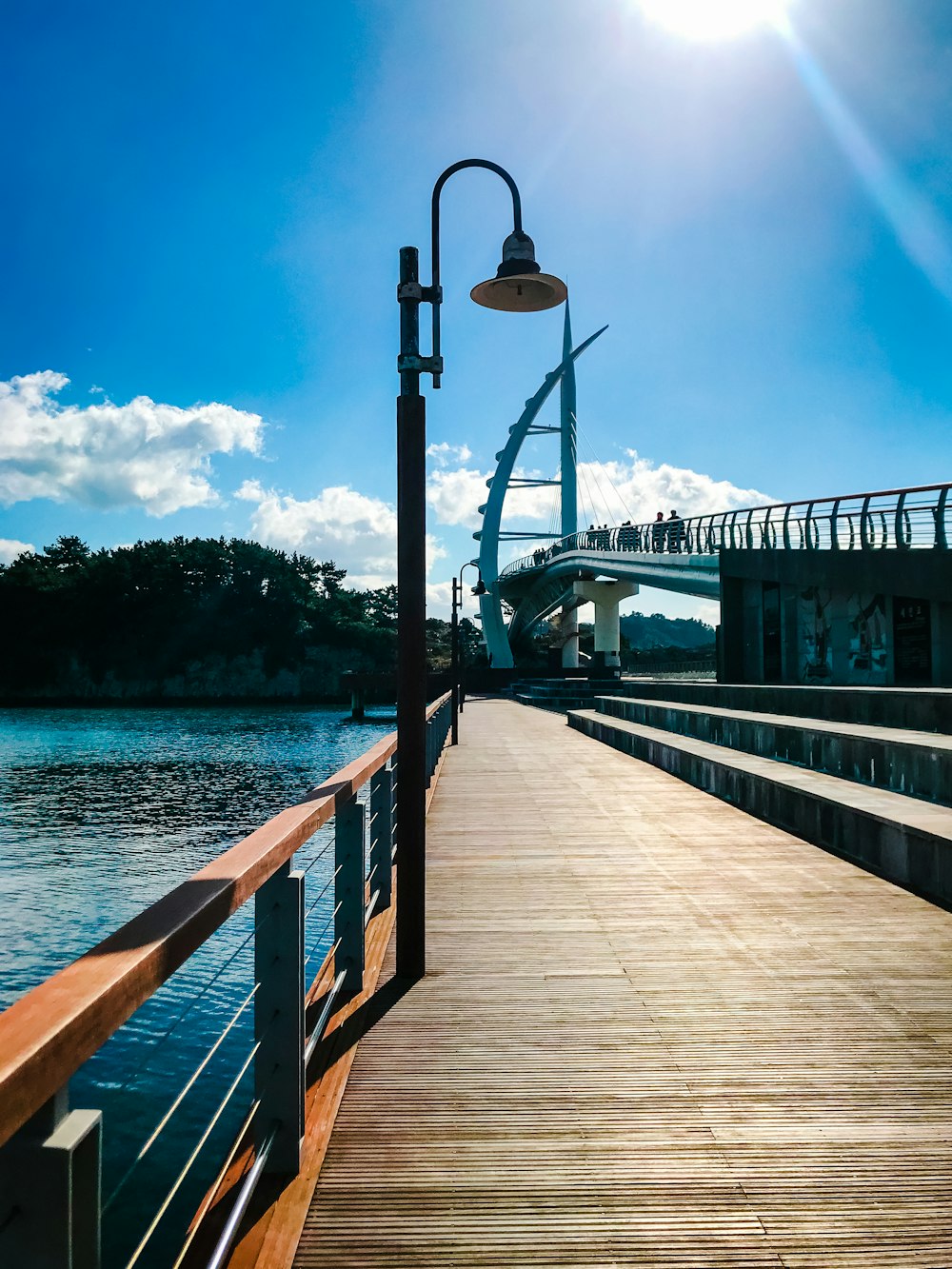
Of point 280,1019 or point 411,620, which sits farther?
point 411,620

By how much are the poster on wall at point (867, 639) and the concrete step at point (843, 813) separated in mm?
7824

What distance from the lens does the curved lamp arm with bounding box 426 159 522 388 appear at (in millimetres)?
4582

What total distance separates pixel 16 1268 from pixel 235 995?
28.3ft

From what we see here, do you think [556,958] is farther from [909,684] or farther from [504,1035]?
[909,684]

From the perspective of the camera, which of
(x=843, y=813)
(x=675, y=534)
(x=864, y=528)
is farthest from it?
(x=675, y=534)

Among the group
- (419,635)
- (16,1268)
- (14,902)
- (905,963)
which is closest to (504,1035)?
(419,635)

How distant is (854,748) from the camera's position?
9.03 m

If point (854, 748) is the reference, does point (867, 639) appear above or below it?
above

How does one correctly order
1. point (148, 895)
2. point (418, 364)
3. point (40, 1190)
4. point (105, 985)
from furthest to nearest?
point (148, 895) → point (418, 364) → point (105, 985) → point (40, 1190)

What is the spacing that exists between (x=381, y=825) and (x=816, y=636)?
16823 millimetres

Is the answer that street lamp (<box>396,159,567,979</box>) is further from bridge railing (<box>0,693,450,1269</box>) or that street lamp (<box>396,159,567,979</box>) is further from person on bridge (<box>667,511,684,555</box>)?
person on bridge (<box>667,511,684,555</box>)

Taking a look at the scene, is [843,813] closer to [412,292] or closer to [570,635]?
[412,292]

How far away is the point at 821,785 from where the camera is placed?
773cm

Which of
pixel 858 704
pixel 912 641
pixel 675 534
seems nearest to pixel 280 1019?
pixel 858 704
